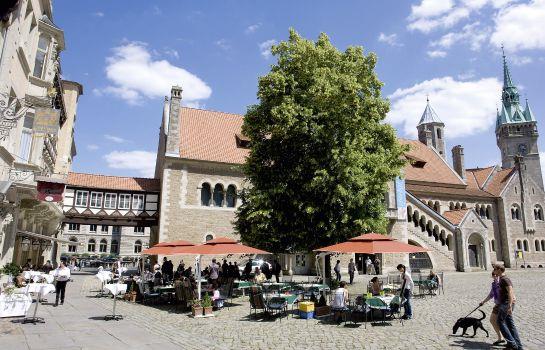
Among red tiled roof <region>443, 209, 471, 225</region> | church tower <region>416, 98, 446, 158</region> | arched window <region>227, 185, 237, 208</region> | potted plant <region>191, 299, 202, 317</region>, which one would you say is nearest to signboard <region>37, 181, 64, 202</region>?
potted plant <region>191, 299, 202, 317</region>

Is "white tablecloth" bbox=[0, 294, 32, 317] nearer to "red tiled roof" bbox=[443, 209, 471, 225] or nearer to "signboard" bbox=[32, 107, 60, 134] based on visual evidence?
"signboard" bbox=[32, 107, 60, 134]

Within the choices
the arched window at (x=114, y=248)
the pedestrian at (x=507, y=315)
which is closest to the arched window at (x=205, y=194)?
the pedestrian at (x=507, y=315)

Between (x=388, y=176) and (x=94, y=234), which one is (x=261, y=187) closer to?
(x=388, y=176)

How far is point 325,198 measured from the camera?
665 inches

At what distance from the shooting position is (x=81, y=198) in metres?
29.4

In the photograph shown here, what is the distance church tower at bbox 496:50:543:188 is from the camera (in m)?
72.1

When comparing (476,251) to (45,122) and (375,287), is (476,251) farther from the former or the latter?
(45,122)

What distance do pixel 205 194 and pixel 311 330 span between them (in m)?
22.1

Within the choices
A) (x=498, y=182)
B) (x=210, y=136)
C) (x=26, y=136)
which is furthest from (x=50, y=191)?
(x=498, y=182)

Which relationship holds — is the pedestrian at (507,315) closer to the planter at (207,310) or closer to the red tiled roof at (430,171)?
the planter at (207,310)

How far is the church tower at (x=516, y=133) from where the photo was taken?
236 ft

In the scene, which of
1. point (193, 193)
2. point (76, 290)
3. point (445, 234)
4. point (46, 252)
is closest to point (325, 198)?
point (76, 290)

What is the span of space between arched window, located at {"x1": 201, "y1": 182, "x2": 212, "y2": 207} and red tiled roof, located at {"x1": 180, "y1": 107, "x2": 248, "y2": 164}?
2182mm

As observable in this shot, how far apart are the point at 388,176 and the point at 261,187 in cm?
595
